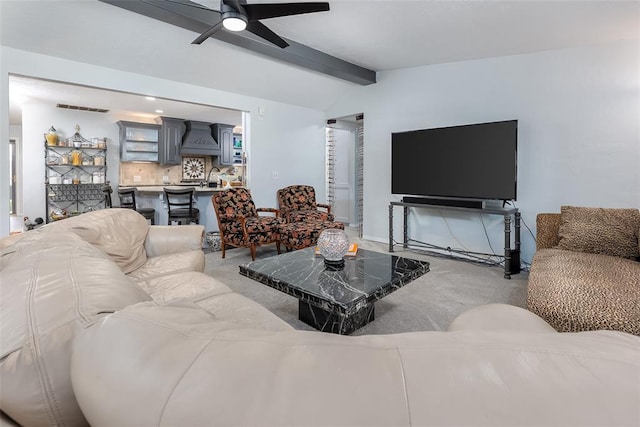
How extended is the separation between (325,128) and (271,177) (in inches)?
63.7

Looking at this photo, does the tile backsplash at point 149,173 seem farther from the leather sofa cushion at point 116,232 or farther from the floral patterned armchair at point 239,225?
the leather sofa cushion at point 116,232

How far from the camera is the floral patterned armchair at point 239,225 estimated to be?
4066mm

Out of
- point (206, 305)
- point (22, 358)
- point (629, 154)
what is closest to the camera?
point (22, 358)

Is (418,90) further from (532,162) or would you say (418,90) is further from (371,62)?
(532,162)

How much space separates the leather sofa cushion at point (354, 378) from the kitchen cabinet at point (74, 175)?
7036 mm

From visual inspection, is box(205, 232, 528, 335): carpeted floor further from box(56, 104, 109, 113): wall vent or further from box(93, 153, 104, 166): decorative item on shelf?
box(56, 104, 109, 113): wall vent

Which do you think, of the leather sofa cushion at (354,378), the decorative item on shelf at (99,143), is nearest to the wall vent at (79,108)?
the decorative item on shelf at (99,143)

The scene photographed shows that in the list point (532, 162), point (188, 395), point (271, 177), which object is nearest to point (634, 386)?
point (188, 395)

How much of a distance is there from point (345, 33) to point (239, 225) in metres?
2.66

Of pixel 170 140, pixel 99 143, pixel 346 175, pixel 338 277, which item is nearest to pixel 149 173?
pixel 170 140

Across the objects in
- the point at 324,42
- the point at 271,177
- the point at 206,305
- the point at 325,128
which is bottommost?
the point at 206,305

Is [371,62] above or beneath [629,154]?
above

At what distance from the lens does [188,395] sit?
0.38 m

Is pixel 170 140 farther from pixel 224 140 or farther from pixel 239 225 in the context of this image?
pixel 239 225
